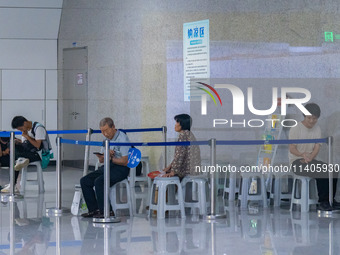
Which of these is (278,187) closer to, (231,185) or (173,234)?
(231,185)

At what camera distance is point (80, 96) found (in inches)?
612

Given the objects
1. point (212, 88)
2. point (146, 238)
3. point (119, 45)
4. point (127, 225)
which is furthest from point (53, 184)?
point (146, 238)

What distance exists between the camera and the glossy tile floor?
676 cm

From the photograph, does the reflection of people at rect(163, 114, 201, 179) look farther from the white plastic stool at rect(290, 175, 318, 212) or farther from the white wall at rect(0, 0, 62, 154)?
the white wall at rect(0, 0, 62, 154)

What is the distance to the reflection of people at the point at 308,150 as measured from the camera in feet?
31.0

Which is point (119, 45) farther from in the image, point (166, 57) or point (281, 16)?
point (281, 16)

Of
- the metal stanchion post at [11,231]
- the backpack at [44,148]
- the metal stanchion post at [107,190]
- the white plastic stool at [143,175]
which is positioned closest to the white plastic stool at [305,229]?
the metal stanchion post at [107,190]

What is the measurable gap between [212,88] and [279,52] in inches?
38.8

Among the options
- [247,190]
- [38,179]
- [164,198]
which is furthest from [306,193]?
[38,179]

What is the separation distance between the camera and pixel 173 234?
7.61 m

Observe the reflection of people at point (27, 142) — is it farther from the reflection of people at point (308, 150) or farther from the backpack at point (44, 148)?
the reflection of people at point (308, 150)

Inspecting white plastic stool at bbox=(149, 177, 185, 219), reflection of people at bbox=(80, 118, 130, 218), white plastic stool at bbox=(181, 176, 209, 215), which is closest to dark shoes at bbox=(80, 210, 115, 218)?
reflection of people at bbox=(80, 118, 130, 218)

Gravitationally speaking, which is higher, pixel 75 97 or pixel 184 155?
pixel 75 97

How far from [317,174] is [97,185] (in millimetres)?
2795
